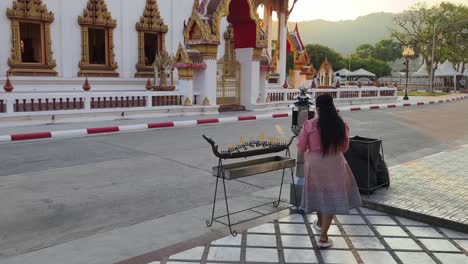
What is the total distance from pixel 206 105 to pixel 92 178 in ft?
35.0

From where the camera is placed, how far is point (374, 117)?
1866 centimetres

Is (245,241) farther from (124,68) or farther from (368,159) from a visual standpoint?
(124,68)

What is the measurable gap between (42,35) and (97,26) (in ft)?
8.14

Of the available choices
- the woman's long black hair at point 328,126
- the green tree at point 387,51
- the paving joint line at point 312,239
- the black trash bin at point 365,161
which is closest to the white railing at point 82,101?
the black trash bin at point 365,161

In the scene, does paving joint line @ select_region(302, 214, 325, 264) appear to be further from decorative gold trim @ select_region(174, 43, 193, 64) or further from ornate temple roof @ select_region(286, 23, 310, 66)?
ornate temple roof @ select_region(286, 23, 310, 66)

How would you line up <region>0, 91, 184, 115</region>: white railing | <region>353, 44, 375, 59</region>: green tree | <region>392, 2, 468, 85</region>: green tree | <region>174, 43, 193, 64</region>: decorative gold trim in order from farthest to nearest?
<region>353, 44, 375, 59</region>: green tree, <region>392, 2, 468, 85</region>: green tree, <region>174, 43, 193, 64</region>: decorative gold trim, <region>0, 91, 184, 115</region>: white railing

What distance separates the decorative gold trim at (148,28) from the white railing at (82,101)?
501 cm

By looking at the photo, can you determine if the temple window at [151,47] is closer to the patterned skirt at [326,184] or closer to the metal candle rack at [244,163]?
the metal candle rack at [244,163]

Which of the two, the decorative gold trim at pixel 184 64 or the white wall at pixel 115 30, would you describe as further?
the white wall at pixel 115 30

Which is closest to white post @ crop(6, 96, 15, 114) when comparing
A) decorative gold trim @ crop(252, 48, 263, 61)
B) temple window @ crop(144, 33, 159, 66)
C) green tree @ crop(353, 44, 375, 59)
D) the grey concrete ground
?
the grey concrete ground

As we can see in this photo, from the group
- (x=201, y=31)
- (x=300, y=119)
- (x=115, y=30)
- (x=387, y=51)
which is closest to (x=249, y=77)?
(x=201, y=31)

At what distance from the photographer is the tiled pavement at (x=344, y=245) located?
4.35m

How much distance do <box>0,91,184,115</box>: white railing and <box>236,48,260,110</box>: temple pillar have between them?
10.8 ft

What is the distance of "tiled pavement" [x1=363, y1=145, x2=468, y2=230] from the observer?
5.50 m
